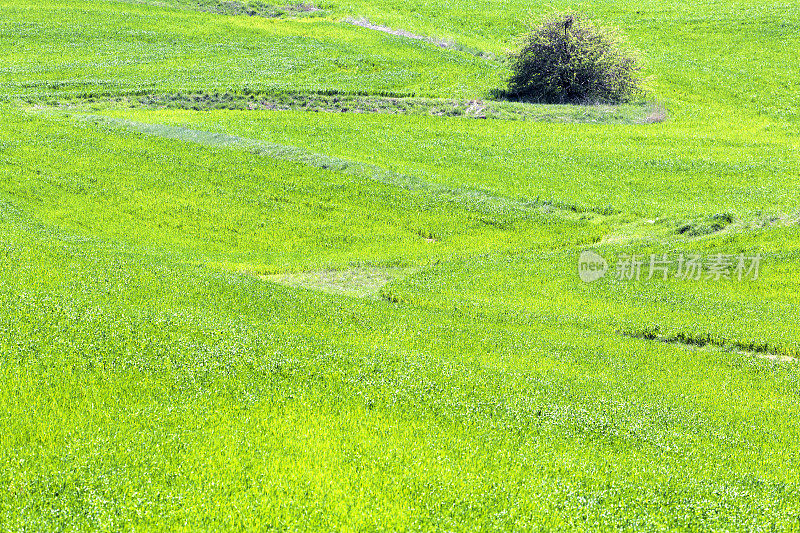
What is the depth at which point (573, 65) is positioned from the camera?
57.9 metres

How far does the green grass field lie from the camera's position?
11.0 meters

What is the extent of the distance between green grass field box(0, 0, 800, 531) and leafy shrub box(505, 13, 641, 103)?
3139 millimetres

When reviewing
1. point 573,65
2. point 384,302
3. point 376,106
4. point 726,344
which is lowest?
point 726,344

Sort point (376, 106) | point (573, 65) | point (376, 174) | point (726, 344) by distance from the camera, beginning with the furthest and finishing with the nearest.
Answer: point (573, 65) < point (376, 106) < point (376, 174) < point (726, 344)

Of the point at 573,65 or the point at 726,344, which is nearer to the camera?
the point at 726,344

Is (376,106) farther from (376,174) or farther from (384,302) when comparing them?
(384,302)

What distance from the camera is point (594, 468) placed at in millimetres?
11984

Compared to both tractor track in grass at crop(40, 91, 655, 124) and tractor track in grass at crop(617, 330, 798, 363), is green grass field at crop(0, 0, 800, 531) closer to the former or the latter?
tractor track in grass at crop(617, 330, 798, 363)

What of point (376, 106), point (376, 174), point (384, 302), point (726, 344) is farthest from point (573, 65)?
point (726, 344)

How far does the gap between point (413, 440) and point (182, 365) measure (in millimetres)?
5830

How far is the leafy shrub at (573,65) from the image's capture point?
58.2 meters

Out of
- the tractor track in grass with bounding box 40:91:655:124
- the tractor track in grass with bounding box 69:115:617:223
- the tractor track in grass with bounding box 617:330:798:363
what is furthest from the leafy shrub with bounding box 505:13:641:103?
the tractor track in grass with bounding box 617:330:798:363

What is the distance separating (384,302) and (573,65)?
42183 mm

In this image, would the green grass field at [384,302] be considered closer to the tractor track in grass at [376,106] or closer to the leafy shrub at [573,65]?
the tractor track in grass at [376,106]
